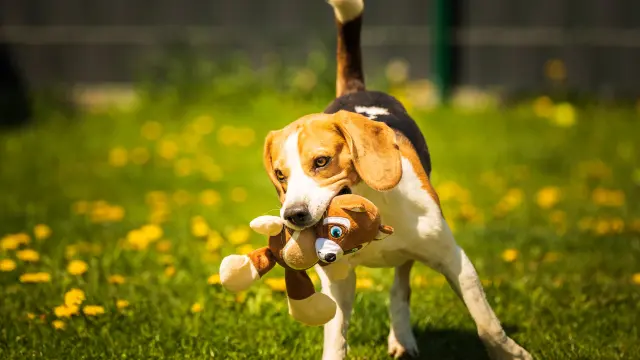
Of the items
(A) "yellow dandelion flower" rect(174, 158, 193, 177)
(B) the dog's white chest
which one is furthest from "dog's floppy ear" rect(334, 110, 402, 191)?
(A) "yellow dandelion flower" rect(174, 158, 193, 177)

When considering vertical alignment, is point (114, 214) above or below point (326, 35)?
above

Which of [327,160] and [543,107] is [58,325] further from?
[543,107]

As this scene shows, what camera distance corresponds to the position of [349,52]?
405 cm

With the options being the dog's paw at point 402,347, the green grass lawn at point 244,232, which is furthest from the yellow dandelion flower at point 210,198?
the dog's paw at point 402,347

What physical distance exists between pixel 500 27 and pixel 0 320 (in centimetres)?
722

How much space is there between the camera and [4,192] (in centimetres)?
675

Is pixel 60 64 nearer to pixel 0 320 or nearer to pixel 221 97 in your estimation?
pixel 221 97

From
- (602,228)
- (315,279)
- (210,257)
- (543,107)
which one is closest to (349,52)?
(315,279)

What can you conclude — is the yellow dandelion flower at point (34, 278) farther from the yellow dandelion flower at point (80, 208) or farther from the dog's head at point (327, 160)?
the yellow dandelion flower at point (80, 208)

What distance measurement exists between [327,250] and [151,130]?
20.4 feet

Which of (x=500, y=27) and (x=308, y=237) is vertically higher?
(x=308, y=237)

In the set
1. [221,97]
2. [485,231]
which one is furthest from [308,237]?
[221,97]

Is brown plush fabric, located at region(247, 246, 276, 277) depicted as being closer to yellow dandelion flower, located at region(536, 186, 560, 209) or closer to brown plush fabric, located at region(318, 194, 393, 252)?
brown plush fabric, located at region(318, 194, 393, 252)

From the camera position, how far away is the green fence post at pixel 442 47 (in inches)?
384
